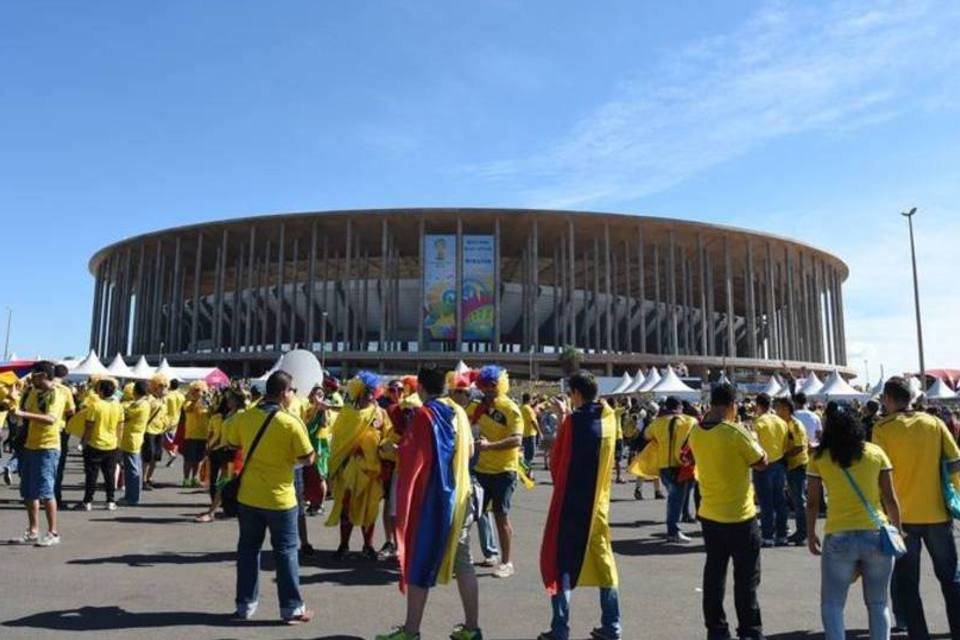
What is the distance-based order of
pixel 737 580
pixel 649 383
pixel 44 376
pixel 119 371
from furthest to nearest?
pixel 649 383
pixel 119 371
pixel 44 376
pixel 737 580

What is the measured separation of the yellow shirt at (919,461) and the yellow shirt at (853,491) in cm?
49

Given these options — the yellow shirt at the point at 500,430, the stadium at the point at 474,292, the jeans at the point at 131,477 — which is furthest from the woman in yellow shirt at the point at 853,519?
the stadium at the point at 474,292

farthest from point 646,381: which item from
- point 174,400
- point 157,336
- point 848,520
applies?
point 157,336

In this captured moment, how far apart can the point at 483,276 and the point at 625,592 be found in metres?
50.9

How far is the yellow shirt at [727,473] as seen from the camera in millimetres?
4930

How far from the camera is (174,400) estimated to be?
1474 cm

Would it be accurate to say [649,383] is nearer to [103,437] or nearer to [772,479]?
[772,479]

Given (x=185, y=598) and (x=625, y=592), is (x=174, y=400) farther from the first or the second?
(x=625, y=592)

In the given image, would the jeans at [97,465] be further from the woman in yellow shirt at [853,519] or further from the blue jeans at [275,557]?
the woman in yellow shirt at [853,519]

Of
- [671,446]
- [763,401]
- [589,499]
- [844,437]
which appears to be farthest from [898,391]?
[671,446]

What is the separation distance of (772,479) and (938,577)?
424 centimetres

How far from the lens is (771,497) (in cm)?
903

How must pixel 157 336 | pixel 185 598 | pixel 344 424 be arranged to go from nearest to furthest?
pixel 185 598 → pixel 344 424 → pixel 157 336

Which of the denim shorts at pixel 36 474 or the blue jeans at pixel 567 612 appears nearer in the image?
the blue jeans at pixel 567 612
